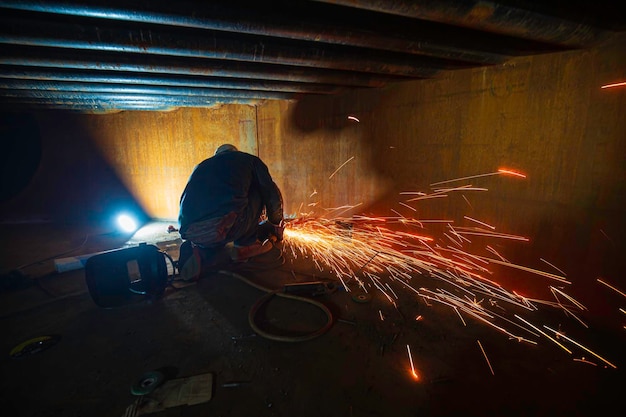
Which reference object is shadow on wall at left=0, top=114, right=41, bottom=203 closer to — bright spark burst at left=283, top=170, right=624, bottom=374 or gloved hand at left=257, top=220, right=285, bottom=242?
gloved hand at left=257, top=220, right=285, bottom=242

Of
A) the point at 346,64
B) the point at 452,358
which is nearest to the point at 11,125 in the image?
the point at 346,64

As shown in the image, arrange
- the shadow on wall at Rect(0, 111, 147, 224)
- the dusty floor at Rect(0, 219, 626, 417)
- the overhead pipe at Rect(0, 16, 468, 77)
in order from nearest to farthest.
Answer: the dusty floor at Rect(0, 219, 626, 417), the overhead pipe at Rect(0, 16, 468, 77), the shadow on wall at Rect(0, 111, 147, 224)

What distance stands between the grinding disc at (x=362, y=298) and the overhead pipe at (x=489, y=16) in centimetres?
244

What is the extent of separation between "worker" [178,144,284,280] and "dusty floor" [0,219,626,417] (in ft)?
1.94

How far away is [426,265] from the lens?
3.98m

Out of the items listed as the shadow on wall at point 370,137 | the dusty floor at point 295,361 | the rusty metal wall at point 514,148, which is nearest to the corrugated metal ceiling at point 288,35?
the rusty metal wall at point 514,148

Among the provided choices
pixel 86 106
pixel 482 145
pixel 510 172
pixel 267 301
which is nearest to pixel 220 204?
pixel 267 301

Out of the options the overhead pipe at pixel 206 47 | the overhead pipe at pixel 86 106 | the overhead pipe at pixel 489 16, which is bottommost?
the overhead pipe at pixel 489 16

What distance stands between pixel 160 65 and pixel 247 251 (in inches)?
95.5

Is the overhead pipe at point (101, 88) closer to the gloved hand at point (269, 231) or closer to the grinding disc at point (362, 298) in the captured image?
the gloved hand at point (269, 231)

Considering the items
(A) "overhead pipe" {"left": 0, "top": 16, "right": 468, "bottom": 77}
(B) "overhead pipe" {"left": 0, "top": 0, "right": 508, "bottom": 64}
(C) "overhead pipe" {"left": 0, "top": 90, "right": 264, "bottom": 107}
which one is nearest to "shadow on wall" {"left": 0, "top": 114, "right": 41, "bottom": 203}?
(C) "overhead pipe" {"left": 0, "top": 90, "right": 264, "bottom": 107}

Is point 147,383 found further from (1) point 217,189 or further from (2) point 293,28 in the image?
→ (2) point 293,28

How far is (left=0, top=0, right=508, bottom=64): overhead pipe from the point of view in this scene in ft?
7.11

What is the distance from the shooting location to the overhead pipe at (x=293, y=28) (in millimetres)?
2166
